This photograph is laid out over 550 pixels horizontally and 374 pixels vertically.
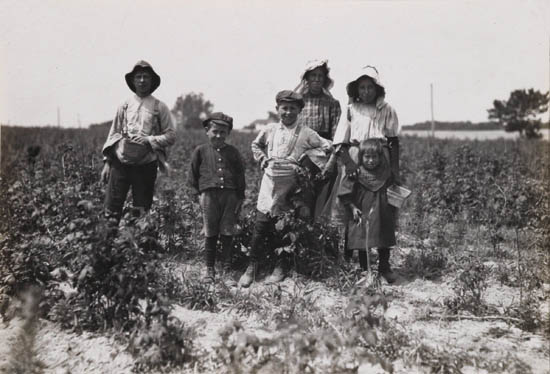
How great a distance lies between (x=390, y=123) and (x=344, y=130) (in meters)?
0.39

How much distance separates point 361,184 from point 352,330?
167cm


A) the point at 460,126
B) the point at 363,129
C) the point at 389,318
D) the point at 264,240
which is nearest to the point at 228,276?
the point at 264,240

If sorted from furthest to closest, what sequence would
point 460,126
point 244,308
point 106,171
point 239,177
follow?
point 460,126
point 106,171
point 239,177
point 244,308

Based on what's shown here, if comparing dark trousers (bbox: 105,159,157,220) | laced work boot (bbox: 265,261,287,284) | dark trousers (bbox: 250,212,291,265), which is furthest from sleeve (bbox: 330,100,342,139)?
dark trousers (bbox: 105,159,157,220)

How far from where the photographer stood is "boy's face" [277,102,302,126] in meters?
3.67

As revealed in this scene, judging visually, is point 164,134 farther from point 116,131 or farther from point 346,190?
point 346,190

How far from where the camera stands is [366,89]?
3709 mm

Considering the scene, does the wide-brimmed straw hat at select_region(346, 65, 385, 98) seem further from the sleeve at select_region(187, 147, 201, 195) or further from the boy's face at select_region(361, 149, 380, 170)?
the sleeve at select_region(187, 147, 201, 195)

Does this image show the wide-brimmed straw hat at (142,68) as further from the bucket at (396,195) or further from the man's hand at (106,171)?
the bucket at (396,195)

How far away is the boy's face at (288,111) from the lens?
367cm

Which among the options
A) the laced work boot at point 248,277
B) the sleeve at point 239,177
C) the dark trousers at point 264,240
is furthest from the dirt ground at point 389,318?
the sleeve at point 239,177

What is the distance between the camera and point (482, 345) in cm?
271

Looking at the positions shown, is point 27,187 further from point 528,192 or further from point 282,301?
point 528,192

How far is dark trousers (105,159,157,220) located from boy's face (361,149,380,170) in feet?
6.34
